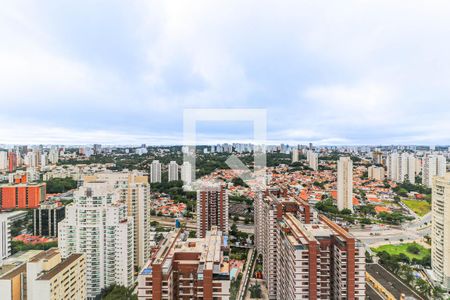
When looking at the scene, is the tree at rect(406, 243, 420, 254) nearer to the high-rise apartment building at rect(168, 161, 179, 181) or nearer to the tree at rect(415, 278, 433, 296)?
the tree at rect(415, 278, 433, 296)

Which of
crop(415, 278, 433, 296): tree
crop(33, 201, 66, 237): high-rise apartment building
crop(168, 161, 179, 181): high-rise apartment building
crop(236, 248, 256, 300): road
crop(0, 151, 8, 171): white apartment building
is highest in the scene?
crop(0, 151, 8, 171): white apartment building

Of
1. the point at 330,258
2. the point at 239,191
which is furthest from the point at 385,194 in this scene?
the point at 330,258

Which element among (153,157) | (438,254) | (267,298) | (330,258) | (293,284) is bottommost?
(267,298)

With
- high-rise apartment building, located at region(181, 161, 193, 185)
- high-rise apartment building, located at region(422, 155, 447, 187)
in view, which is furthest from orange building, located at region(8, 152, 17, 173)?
high-rise apartment building, located at region(422, 155, 447, 187)

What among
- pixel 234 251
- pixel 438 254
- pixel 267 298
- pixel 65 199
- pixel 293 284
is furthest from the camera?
Answer: pixel 65 199

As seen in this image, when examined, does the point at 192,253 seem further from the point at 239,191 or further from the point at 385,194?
the point at 385,194

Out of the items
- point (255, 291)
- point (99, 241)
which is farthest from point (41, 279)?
point (255, 291)

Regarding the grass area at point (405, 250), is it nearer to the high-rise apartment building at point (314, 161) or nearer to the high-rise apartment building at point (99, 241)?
the high-rise apartment building at point (99, 241)
